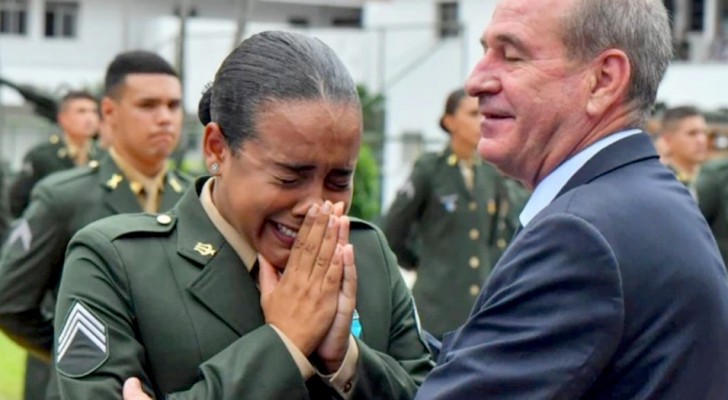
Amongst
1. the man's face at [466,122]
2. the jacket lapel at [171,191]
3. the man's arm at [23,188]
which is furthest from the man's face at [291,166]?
the man's arm at [23,188]

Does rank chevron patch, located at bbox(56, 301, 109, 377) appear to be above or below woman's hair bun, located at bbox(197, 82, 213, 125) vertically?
below

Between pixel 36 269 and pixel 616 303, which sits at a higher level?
pixel 616 303

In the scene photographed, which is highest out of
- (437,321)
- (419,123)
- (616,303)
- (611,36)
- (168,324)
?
(611,36)

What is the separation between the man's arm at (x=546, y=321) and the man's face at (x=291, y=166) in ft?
1.66

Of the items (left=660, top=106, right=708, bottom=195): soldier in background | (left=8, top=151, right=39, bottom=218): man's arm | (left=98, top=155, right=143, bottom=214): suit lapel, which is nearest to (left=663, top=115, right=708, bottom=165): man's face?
(left=660, top=106, right=708, bottom=195): soldier in background

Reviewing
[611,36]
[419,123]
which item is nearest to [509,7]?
[611,36]

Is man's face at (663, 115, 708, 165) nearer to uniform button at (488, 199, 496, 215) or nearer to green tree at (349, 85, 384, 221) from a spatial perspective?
uniform button at (488, 199, 496, 215)

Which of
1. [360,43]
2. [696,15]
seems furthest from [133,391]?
[696,15]

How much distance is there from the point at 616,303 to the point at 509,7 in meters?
0.72

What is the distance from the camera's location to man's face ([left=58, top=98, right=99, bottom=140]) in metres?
12.8

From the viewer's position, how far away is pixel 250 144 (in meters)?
3.28

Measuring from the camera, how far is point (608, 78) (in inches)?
122

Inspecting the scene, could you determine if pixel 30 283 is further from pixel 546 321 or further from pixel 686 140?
pixel 686 140

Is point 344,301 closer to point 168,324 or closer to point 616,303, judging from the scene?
point 168,324
